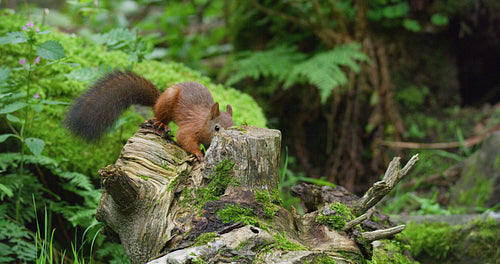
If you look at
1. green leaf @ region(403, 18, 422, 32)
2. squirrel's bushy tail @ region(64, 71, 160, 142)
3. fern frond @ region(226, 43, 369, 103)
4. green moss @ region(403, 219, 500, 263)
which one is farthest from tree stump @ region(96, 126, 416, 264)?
green leaf @ region(403, 18, 422, 32)

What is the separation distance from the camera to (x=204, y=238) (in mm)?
1929

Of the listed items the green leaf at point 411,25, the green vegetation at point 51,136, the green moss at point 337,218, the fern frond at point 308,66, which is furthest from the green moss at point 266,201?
the green leaf at point 411,25

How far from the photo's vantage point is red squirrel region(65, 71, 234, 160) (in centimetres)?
278

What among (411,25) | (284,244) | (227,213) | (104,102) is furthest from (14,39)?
(411,25)

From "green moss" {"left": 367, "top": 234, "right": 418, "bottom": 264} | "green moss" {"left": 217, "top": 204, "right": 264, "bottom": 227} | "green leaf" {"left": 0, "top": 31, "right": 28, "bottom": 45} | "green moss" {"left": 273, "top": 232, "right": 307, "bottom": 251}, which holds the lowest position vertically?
"green moss" {"left": 367, "top": 234, "right": 418, "bottom": 264}

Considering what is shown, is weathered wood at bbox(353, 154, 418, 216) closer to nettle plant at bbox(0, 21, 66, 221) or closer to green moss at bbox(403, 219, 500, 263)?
green moss at bbox(403, 219, 500, 263)

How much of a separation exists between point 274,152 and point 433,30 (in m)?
5.14

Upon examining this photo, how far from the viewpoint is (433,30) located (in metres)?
6.46

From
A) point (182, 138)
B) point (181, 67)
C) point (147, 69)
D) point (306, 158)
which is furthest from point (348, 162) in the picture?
point (182, 138)

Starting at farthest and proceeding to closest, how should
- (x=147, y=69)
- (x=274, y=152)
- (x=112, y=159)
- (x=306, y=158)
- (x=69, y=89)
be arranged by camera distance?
(x=306, y=158)
(x=147, y=69)
(x=69, y=89)
(x=112, y=159)
(x=274, y=152)

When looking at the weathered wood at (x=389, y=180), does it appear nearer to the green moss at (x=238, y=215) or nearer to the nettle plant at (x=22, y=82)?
the green moss at (x=238, y=215)

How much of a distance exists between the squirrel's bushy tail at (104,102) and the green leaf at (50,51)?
0.37 meters

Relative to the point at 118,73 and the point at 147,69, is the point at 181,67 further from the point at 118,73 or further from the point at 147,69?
the point at 118,73

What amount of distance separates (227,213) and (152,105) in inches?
57.8
